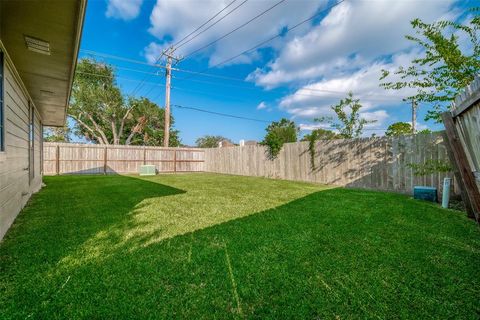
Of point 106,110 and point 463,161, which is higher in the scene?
point 106,110

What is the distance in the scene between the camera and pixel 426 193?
4.93 meters

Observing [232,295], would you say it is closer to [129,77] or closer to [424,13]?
[424,13]

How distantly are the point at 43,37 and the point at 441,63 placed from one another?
6.90 meters

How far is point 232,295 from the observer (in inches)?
61.2

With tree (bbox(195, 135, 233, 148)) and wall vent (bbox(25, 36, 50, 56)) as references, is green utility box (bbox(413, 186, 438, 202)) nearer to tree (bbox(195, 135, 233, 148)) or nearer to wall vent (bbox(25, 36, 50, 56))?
wall vent (bbox(25, 36, 50, 56))

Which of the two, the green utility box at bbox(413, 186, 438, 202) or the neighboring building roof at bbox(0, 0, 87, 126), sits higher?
the neighboring building roof at bbox(0, 0, 87, 126)

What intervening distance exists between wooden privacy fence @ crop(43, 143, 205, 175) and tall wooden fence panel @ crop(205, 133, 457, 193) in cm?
608

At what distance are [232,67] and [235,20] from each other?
7.00 metres

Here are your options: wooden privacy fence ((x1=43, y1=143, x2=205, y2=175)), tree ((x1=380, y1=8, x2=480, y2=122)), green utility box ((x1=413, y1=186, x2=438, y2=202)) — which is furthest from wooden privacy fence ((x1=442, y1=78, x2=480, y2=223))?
wooden privacy fence ((x1=43, y1=143, x2=205, y2=175))

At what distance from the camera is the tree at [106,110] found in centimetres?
1866

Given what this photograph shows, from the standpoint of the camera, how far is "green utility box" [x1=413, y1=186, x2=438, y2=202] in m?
4.82

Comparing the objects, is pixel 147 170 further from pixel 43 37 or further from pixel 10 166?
pixel 43 37

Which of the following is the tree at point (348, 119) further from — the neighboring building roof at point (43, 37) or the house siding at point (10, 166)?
the house siding at point (10, 166)

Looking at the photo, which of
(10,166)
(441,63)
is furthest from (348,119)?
(10,166)
